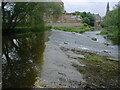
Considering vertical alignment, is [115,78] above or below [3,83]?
below

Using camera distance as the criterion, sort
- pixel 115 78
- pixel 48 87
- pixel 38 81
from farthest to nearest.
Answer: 1. pixel 115 78
2. pixel 38 81
3. pixel 48 87

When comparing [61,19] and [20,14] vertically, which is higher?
[61,19]

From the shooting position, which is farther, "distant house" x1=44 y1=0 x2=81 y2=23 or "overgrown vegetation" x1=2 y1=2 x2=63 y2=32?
"distant house" x1=44 y1=0 x2=81 y2=23

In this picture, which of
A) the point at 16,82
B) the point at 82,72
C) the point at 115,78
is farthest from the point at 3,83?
the point at 115,78

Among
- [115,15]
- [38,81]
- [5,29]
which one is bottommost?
[38,81]

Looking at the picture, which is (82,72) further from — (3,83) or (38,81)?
(3,83)

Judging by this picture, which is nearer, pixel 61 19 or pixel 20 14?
pixel 20 14

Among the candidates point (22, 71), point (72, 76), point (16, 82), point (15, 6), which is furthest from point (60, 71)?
point (15, 6)

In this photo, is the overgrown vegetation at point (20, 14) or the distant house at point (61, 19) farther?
the distant house at point (61, 19)

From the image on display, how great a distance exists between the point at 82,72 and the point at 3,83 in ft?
12.8

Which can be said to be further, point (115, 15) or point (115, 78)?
point (115, 15)

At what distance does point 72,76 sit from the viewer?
23.6ft

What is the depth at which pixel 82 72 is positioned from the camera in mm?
7875

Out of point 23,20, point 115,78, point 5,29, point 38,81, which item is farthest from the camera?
point 23,20
